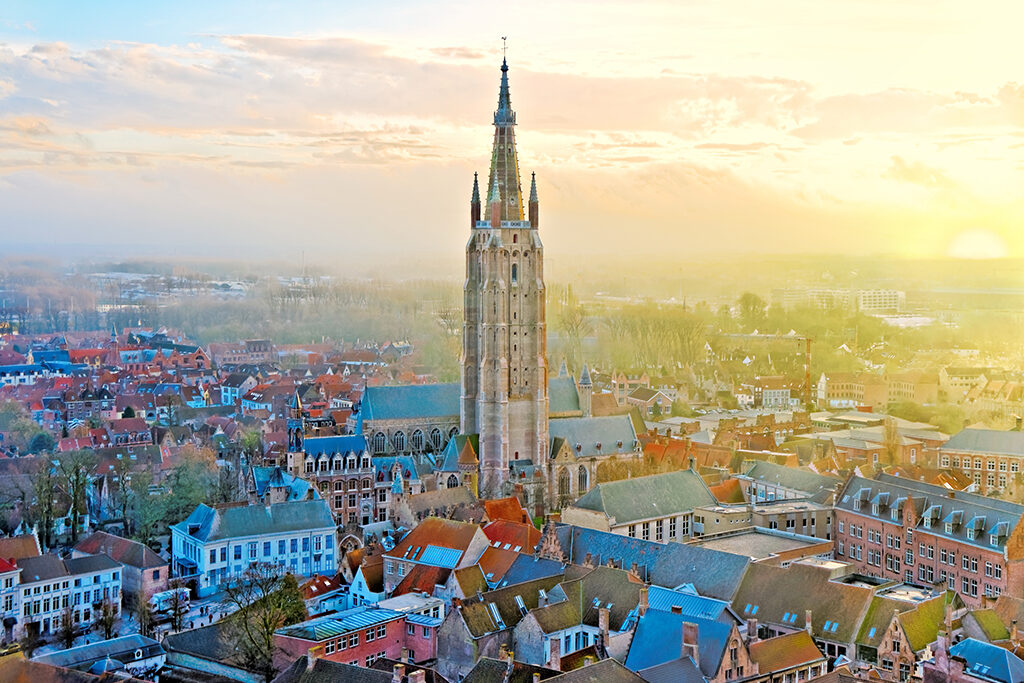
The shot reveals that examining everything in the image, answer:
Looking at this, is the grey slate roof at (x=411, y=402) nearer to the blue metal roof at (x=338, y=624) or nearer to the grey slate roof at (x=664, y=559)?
the grey slate roof at (x=664, y=559)

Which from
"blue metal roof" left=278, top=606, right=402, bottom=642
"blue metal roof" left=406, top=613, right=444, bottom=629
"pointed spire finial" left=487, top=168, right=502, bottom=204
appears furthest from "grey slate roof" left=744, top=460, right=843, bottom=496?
"blue metal roof" left=278, top=606, right=402, bottom=642

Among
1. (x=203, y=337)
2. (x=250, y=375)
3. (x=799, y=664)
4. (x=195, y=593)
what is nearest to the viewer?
(x=799, y=664)

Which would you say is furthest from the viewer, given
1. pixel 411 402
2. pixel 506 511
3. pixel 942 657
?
pixel 411 402

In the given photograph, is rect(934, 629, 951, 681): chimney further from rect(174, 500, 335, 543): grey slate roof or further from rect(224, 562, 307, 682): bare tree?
rect(174, 500, 335, 543): grey slate roof

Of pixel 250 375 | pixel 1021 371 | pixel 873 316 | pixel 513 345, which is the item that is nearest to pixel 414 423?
pixel 513 345

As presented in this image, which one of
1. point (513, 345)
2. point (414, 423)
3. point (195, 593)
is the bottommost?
point (195, 593)

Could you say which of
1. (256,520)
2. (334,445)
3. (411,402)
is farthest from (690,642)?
(411,402)

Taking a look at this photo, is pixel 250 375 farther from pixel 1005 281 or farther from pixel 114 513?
pixel 1005 281

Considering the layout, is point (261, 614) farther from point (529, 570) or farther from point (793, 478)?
point (793, 478)
